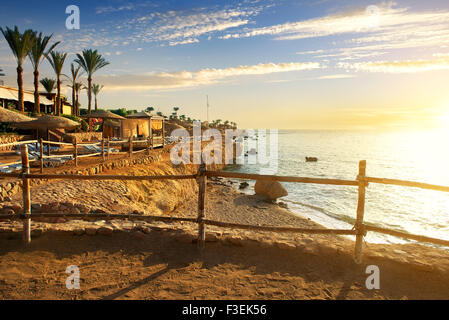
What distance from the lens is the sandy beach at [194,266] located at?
10.7ft

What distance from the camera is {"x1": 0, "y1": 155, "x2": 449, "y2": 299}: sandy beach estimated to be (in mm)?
3256

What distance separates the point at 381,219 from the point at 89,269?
51.3 ft

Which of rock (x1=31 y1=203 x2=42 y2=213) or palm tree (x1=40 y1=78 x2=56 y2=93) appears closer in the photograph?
rock (x1=31 y1=203 x2=42 y2=213)

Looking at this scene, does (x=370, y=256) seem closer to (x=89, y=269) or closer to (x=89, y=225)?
(x=89, y=269)

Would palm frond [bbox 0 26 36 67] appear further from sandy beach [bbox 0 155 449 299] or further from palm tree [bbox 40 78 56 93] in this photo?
sandy beach [bbox 0 155 449 299]

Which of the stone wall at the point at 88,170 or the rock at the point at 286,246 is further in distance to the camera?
the stone wall at the point at 88,170

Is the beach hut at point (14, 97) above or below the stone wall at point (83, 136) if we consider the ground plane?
above

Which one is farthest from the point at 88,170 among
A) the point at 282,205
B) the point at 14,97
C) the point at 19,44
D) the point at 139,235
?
the point at 14,97

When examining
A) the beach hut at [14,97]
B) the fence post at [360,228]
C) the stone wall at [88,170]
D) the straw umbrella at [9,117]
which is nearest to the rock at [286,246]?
the fence post at [360,228]

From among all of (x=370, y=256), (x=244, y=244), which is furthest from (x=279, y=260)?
(x=370, y=256)

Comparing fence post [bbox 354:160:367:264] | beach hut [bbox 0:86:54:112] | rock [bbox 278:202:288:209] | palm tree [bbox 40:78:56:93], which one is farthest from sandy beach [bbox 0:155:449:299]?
palm tree [bbox 40:78:56:93]

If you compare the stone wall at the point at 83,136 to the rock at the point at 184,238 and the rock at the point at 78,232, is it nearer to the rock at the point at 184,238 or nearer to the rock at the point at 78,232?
the rock at the point at 78,232

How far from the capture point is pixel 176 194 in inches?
569

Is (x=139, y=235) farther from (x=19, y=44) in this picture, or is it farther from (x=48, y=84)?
(x=48, y=84)
